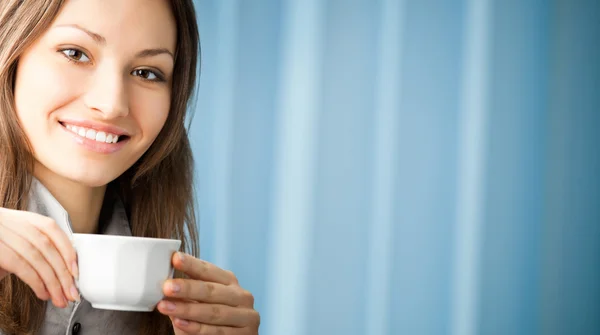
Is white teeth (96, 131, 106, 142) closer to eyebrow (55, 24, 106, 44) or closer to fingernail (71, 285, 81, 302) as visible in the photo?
→ eyebrow (55, 24, 106, 44)

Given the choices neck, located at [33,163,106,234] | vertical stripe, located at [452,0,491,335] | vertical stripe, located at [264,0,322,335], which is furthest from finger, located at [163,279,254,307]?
vertical stripe, located at [452,0,491,335]

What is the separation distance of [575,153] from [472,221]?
0.34m

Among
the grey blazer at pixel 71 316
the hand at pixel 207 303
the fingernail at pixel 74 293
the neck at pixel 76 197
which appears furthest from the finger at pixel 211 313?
the neck at pixel 76 197

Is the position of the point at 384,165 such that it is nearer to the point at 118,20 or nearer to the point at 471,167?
the point at 471,167

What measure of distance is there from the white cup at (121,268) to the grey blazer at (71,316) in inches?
13.4

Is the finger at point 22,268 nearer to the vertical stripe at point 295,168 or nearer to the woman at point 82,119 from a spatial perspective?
the woman at point 82,119

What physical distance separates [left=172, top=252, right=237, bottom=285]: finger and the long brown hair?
312mm

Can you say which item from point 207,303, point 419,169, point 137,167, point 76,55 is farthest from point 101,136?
point 419,169

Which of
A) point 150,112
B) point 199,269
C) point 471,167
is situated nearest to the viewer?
point 199,269

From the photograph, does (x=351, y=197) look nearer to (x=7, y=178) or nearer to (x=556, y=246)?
(x=556, y=246)

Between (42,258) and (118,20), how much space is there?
0.47 meters

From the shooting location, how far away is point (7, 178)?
1118mm

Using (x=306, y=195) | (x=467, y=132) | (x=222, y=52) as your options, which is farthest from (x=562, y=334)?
(x=222, y=52)

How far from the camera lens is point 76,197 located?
122cm
